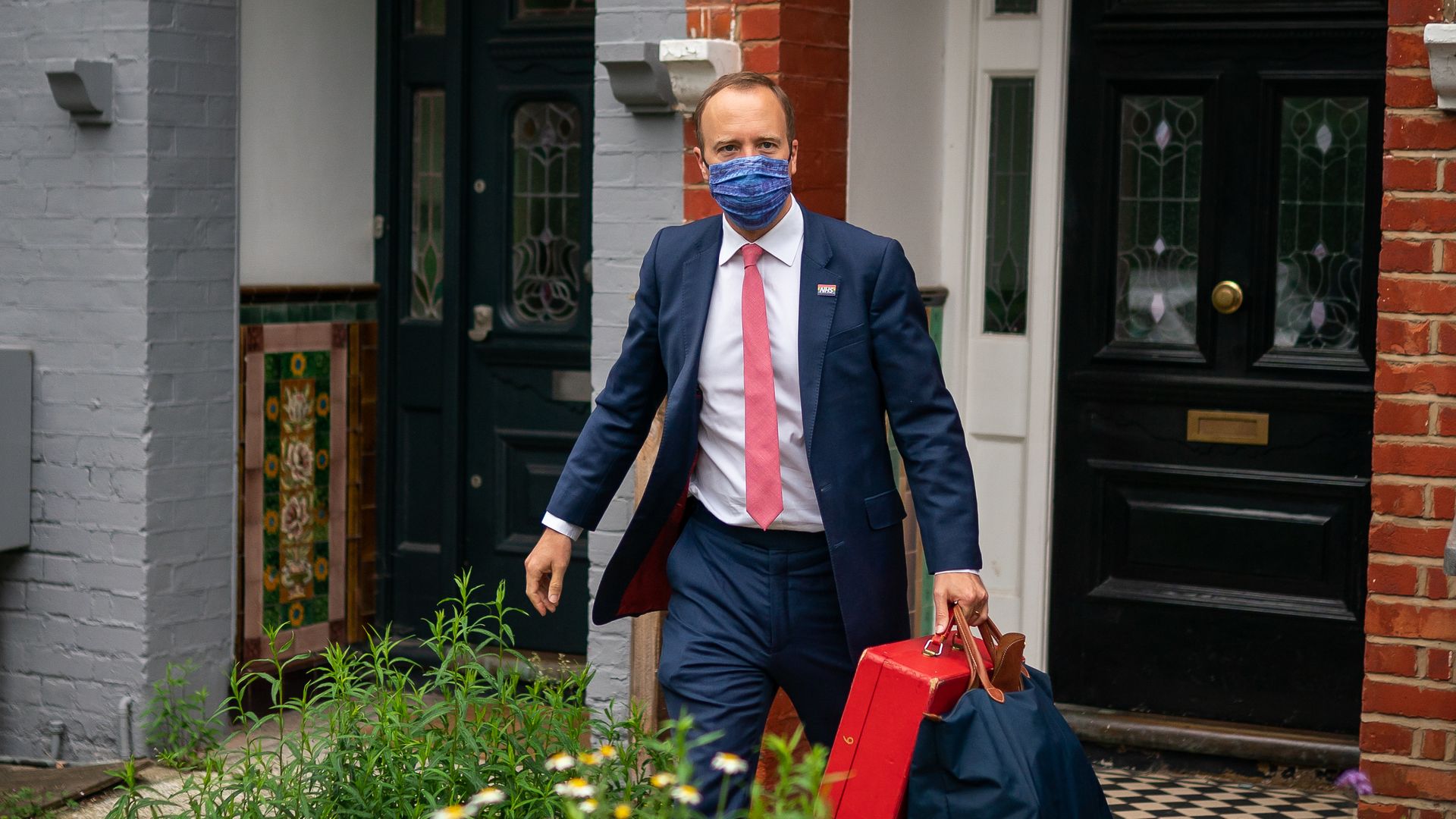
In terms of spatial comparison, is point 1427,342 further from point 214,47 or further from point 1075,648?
point 214,47

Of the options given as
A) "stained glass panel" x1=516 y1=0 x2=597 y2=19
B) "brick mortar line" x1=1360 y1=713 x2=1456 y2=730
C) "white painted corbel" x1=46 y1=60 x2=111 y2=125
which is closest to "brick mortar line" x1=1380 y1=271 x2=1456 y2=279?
"brick mortar line" x1=1360 y1=713 x2=1456 y2=730

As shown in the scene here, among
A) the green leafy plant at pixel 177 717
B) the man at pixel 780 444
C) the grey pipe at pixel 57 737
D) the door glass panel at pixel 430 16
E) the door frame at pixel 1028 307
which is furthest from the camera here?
the door glass panel at pixel 430 16

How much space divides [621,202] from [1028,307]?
135 centimetres

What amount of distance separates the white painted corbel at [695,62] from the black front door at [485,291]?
1283 mm

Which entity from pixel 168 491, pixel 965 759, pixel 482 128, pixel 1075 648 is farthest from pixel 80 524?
pixel 965 759

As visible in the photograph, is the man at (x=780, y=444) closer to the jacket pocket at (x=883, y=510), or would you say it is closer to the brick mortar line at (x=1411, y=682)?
the jacket pocket at (x=883, y=510)

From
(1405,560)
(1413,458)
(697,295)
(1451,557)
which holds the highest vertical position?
(697,295)

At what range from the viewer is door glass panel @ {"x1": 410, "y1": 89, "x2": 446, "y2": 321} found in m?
6.49

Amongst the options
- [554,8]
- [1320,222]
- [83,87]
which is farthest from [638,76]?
[1320,222]

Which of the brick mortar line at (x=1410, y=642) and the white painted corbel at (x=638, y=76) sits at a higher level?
the white painted corbel at (x=638, y=76)

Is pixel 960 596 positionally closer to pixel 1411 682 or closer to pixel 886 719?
pixel 886 719

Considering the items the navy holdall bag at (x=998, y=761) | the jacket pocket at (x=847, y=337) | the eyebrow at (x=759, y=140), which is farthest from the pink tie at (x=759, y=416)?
the navy holdall bag at (x=998, y=761)

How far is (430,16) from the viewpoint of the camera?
21.2 feet

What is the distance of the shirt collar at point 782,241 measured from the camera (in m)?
3.65
